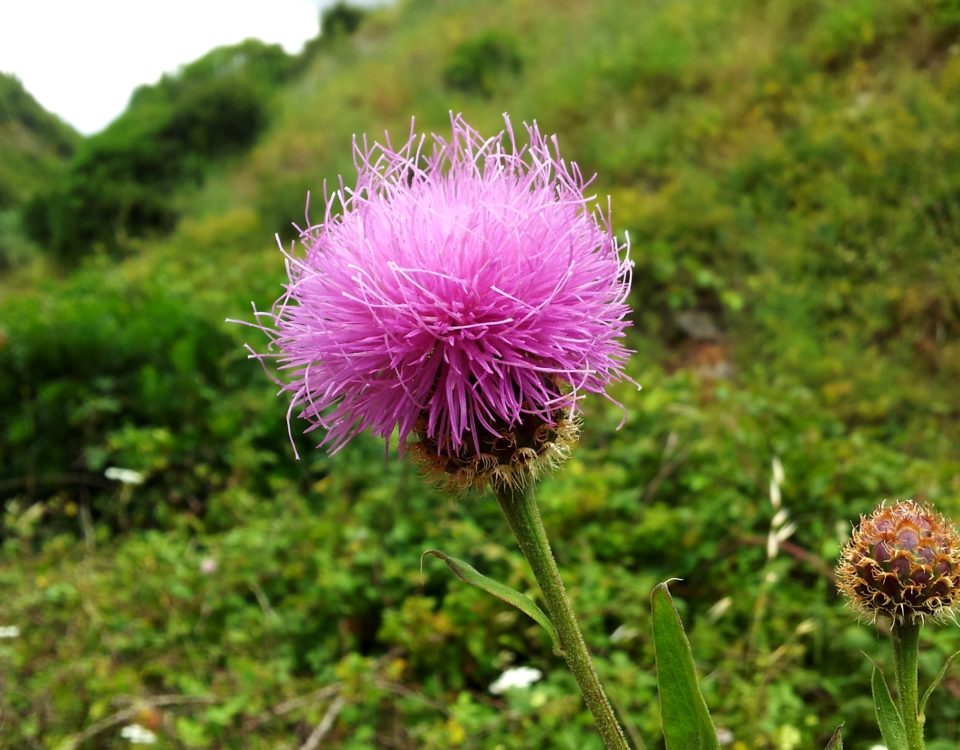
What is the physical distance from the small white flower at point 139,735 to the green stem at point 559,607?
2.47 meters

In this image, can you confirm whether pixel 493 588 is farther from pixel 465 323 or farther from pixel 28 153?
pixel 28 153

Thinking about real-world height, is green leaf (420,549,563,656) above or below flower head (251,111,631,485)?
below

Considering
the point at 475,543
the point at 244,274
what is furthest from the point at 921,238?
the point at 244,274

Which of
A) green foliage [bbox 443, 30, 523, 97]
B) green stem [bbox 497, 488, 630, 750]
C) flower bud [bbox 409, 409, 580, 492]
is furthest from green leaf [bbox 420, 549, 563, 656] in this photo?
green foliage [bbox 443, 30, 523, 97]

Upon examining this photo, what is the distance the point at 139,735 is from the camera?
3070mm

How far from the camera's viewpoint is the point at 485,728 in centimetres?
291

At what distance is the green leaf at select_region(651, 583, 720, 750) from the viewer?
46.4 inches

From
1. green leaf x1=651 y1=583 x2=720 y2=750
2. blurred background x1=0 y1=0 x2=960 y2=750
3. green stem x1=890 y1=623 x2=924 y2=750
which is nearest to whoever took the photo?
green leaf x1=651 y1=583 x2=720 y2=750

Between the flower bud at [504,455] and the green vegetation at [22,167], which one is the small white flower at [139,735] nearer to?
the flower bud at [504,455]

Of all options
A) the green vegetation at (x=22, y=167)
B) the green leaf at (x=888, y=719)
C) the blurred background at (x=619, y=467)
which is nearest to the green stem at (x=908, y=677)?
the green leaf at (x=888, y=719)

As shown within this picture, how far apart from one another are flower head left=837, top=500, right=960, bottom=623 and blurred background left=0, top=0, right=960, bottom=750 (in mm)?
1161

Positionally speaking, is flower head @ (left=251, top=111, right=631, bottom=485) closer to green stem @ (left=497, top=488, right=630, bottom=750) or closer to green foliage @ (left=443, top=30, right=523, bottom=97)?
green stem @ (left=497, top=488, right=630, bottom=750)

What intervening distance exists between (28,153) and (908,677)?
2654 cm

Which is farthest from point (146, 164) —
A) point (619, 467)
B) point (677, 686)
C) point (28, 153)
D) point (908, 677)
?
point (908, 677)
